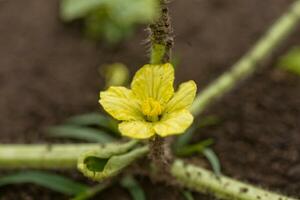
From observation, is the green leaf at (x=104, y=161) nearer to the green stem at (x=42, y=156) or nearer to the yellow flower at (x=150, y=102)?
the yellow flower at (x=150, y=102)

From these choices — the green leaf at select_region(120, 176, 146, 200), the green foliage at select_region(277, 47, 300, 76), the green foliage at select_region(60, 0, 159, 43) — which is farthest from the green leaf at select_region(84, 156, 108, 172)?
the green foliage at select_region(277, 47, 300, 76)

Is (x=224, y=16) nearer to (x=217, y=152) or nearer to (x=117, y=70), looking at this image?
(x=117, y=70)

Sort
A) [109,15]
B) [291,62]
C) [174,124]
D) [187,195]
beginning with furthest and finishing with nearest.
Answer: [109,15] → [291,62] → [187,195] → [174,124]

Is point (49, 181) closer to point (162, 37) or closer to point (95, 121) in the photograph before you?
point (95, 121)

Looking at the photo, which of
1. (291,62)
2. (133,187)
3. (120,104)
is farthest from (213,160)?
(291,62)

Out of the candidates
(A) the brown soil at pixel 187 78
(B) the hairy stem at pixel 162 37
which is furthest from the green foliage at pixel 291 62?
(B) the hairy stem at pixel 162 37

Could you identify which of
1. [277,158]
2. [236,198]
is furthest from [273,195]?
[277,158]
